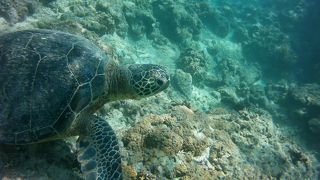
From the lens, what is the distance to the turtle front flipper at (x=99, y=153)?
8.87ft

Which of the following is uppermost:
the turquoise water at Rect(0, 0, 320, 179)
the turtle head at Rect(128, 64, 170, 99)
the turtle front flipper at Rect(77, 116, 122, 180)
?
the turtle head at Rect(128, 64, 170, 99)

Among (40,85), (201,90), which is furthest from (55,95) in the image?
(201,90)

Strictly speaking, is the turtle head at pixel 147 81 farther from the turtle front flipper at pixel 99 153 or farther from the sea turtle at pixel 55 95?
the turtle front flipper at pixel 99 153

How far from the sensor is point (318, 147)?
9.48 m

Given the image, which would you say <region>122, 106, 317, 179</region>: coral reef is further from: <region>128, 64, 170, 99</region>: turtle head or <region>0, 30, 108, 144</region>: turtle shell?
<region>0, 30, 108, 144</region>: turtle shell

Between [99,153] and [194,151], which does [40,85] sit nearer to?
[99,153]

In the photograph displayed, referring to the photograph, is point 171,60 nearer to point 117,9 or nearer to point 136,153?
point 117,9

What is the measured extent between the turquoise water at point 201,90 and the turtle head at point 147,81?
→ 1.86 ft

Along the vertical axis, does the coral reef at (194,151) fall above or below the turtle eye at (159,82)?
below

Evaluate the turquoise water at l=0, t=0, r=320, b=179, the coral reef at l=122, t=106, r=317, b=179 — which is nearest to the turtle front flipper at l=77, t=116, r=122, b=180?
the turquoise water at l=0, t=0, r=320, b=179

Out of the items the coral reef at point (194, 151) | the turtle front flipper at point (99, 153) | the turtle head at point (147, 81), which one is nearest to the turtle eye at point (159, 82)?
the turtle head at point (147, 81)

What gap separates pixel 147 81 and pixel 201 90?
6.13 meters

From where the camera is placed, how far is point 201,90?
960 cm

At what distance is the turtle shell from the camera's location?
2.64m
